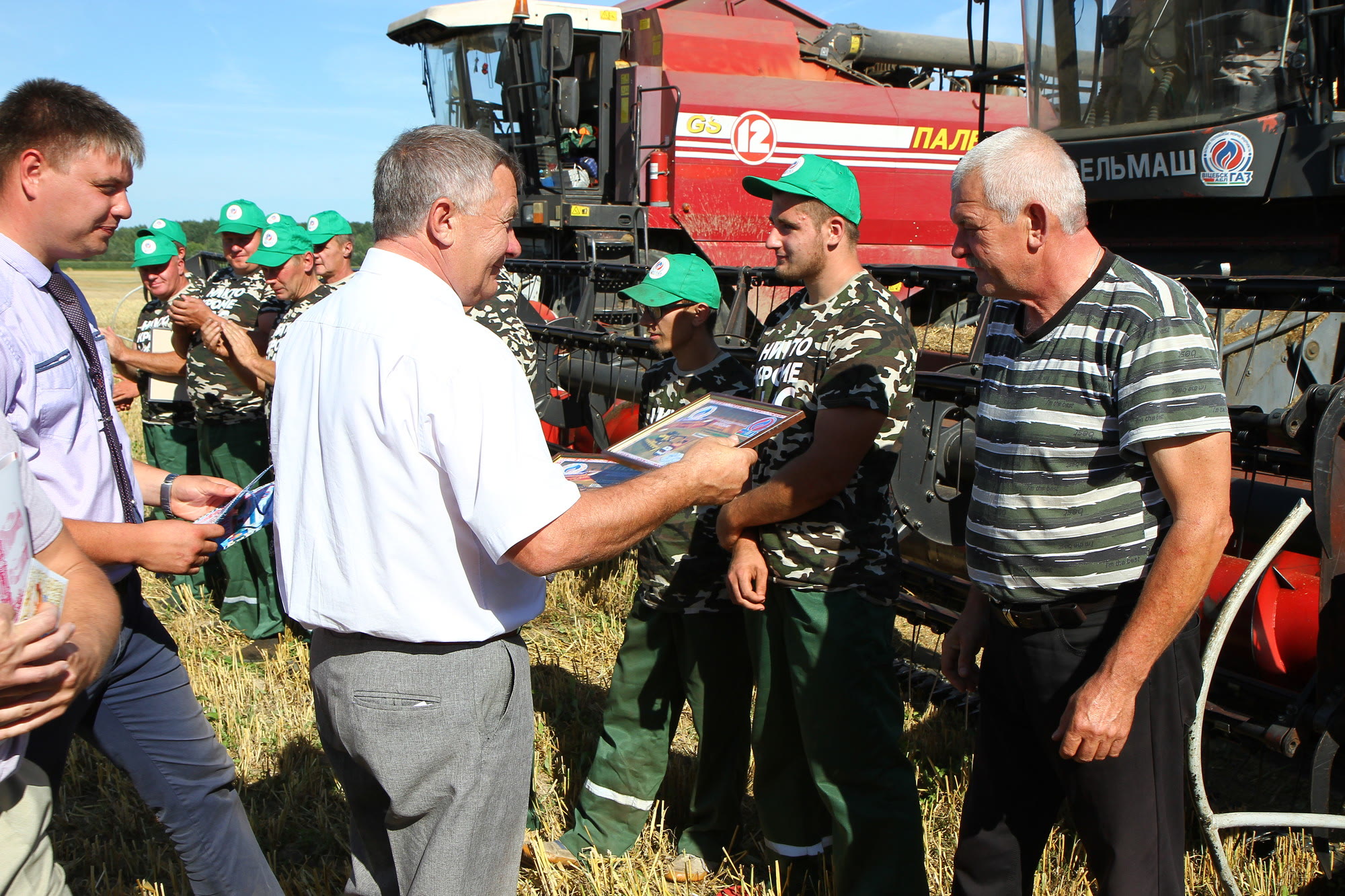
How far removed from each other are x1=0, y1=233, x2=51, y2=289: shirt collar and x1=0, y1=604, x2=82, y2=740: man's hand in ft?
3.59

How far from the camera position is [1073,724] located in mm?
1995

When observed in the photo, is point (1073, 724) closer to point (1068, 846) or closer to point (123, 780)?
point (1068, 846)

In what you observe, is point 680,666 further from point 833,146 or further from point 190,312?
point 833,146

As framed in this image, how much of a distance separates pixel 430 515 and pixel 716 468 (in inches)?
23.0

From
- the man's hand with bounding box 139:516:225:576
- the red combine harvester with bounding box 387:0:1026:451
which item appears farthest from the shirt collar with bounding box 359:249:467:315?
the red combine harvester with bounding box 387:0:1026:451

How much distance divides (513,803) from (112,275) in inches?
1648

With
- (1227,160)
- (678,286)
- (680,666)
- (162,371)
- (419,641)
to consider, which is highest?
(1227,160)

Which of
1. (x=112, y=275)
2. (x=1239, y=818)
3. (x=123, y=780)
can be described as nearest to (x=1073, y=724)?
(x=1239, y=818)

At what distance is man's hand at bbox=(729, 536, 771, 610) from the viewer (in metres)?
2.73

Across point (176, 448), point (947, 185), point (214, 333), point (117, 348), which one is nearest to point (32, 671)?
point (214, 333)

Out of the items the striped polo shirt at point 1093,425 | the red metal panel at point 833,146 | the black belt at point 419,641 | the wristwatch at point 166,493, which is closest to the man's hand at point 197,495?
the wristwatch at point 166,493

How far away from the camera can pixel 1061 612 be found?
211cm

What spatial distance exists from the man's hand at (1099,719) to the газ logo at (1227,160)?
144 inches

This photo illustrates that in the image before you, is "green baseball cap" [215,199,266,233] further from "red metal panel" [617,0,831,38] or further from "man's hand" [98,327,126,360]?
"red metal panel" [617,0,831,38]
